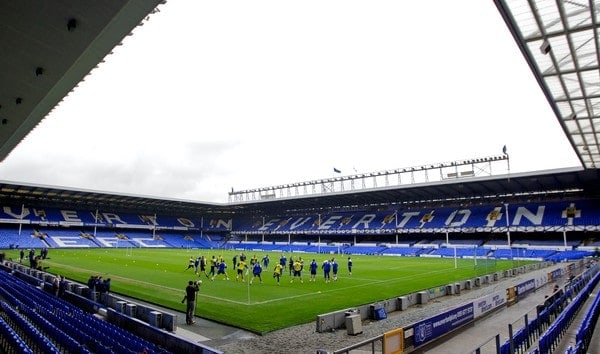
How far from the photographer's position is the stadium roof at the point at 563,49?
10.8 m

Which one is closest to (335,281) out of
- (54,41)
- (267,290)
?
(267,290)

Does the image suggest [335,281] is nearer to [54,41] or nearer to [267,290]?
[267,290]

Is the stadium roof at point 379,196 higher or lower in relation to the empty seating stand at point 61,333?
higher

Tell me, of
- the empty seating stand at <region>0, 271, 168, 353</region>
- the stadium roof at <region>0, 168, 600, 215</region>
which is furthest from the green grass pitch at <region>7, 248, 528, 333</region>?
the stadium roof at <region>0, 168, 600, 215</region>

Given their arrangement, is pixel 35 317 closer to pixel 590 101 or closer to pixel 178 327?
pixel 178 327

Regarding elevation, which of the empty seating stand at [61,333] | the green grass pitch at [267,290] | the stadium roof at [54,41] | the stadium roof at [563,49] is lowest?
the green grass pitch at [267,290]

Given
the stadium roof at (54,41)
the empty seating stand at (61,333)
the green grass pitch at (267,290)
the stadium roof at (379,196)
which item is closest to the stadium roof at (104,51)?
the stadium roof at (54,41)

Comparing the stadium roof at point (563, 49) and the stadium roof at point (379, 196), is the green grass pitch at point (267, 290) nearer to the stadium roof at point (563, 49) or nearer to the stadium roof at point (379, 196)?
the stadium roof at point (563, 49)

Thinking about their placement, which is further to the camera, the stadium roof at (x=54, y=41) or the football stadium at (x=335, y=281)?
the football stadium at (x=335, y=281)

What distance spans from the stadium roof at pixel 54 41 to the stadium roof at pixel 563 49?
368 inches

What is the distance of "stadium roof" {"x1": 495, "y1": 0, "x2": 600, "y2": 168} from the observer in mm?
10812

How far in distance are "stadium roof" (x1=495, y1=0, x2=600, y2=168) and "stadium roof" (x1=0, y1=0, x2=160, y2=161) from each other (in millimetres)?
9352

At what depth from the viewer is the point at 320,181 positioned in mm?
72688

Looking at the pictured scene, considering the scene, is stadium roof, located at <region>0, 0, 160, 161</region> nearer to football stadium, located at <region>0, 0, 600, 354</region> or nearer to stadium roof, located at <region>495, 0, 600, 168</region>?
football stadium, located at <region>0, 0, 600, 354</region>
